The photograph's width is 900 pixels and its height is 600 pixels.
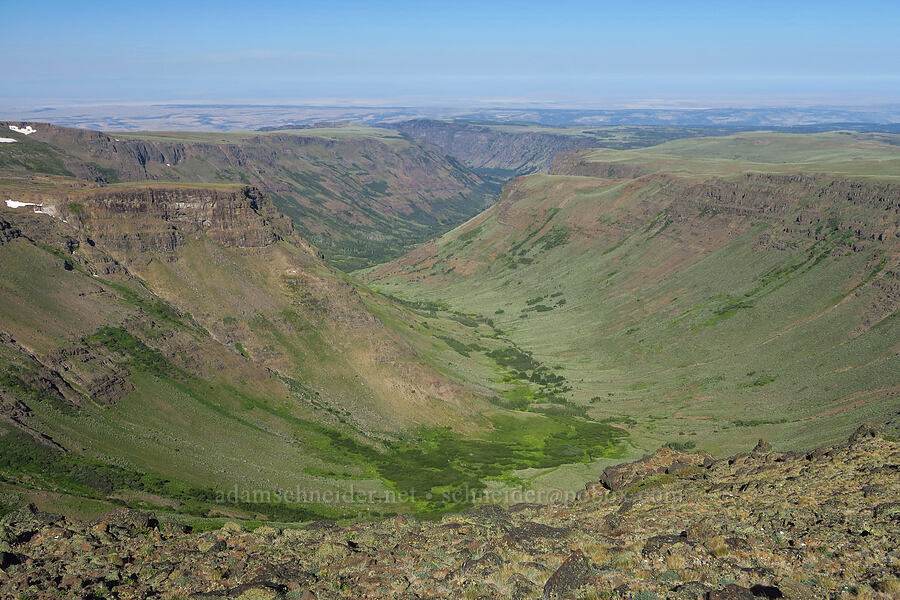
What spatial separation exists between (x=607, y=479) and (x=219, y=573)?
55620 millimetres

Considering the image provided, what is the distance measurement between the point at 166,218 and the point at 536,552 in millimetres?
139253

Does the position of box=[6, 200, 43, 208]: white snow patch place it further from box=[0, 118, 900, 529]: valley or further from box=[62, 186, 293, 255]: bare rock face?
box=[62, 186, 293, 255]: bare rock face

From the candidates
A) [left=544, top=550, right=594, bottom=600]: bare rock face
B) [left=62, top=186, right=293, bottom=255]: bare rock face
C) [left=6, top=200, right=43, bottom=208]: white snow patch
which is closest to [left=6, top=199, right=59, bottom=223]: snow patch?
[left=6, top=200, right=43, bottom=208]: white snow patch

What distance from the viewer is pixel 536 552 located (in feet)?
155

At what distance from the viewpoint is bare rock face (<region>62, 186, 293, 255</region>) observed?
148 meters

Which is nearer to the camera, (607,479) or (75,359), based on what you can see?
(607,479)

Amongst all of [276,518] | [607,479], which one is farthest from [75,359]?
[607,479]

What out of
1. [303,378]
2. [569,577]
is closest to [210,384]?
[303,378]

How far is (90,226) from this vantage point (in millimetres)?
147500

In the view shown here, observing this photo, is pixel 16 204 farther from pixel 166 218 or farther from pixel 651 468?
pixel 651 468

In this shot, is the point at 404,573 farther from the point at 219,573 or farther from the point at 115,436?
the point at 115,436

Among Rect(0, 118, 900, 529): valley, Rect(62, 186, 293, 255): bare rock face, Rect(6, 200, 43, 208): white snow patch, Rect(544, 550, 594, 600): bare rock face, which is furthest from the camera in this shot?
Rect(62, 186, 293, 255): bare rock face

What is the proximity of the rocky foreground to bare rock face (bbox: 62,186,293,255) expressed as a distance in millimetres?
108167

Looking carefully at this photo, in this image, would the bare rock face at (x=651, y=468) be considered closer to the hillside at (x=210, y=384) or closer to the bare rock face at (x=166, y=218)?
the hillside at (x=210, y=384)
